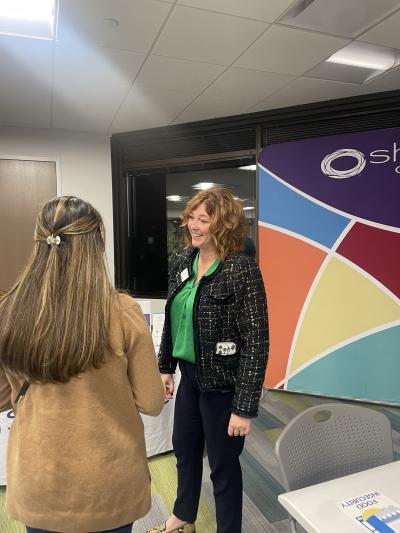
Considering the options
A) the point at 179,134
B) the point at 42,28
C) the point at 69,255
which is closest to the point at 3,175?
the point at 179,134

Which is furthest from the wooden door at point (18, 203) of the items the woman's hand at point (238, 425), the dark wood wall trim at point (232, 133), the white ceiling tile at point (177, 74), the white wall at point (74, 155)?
the woman's hand at point (238, 425)

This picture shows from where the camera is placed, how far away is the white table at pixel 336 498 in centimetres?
87

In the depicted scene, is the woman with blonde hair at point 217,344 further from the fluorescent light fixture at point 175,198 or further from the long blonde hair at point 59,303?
the fluorescent light fixture at point 175,198

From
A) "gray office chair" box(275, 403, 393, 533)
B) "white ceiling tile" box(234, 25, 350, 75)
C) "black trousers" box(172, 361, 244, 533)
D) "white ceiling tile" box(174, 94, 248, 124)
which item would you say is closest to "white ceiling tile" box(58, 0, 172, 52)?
"white ceiling tile" box(234, 25, 350, 75)

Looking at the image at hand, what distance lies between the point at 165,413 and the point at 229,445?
0.98 m

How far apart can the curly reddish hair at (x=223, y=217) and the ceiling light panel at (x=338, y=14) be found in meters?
1.09

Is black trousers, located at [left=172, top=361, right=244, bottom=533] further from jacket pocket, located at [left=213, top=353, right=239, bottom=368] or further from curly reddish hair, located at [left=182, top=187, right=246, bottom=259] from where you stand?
curly reddish hair, located at [left=182, top=187, right=246, bottom=259]

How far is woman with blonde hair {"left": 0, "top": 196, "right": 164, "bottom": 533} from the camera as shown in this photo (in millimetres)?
904

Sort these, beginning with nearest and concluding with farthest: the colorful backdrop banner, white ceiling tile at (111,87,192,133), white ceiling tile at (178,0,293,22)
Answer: white ceiling tile at (178,0,293,22) → white ceiling tile at (111,87,192,133) → the colorful backdrop banner

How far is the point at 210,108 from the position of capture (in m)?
3.39

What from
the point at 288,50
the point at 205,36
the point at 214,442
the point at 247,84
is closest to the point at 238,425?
the point at 214,442

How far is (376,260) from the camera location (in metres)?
3.18

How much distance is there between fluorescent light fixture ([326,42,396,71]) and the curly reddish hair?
5.03 ft

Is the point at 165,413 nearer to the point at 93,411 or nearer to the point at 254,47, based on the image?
the point at 93,411
